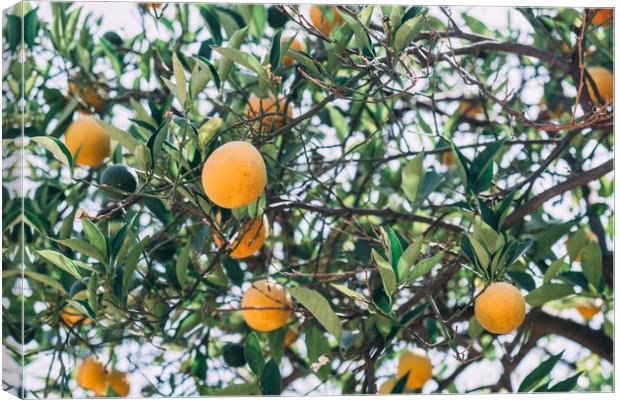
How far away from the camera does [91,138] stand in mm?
2043

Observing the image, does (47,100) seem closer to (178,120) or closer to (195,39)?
(195,39)

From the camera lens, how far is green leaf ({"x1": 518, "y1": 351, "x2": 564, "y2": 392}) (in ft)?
6.06

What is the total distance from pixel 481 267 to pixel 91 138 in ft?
2.92

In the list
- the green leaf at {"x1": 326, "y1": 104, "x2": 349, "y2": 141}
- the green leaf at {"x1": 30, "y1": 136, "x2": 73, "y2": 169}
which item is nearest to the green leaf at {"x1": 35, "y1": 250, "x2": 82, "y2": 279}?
the green leaf at {"x1": 30, "y1": 136, "x2": 73, "y2": 169}

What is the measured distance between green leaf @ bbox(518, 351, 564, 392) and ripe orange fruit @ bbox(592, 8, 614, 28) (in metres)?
0.83

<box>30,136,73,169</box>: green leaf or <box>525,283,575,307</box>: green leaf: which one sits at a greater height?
<box>30,136,73,169</box>: green leaf

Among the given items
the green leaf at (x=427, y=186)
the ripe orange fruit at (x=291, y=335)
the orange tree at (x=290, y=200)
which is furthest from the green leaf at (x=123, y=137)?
the ripe orange fruit at (x=291, y=335)

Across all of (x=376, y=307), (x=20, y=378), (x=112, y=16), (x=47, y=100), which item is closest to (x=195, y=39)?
(x=112, y=16)

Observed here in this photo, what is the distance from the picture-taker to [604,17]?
7.51 ft

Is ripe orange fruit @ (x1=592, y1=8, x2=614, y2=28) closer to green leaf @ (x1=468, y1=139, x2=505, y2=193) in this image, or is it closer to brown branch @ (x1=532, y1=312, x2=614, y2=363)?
green leaf @ (x1=468, y1=139, x2=505, y2=193)

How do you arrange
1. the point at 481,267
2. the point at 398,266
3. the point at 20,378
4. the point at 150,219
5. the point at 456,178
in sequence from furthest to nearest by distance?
the point at 456,178
the point at 150,219
the point at 20,378
the point at 481,267
the point at 398,266

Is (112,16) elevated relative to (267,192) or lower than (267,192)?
elevated

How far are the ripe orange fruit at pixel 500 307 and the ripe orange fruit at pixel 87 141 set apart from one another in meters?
0.91

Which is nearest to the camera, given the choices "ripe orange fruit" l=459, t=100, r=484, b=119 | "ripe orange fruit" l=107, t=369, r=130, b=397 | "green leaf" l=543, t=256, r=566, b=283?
"green leaf" l=543, t=256, r=566, b=283
